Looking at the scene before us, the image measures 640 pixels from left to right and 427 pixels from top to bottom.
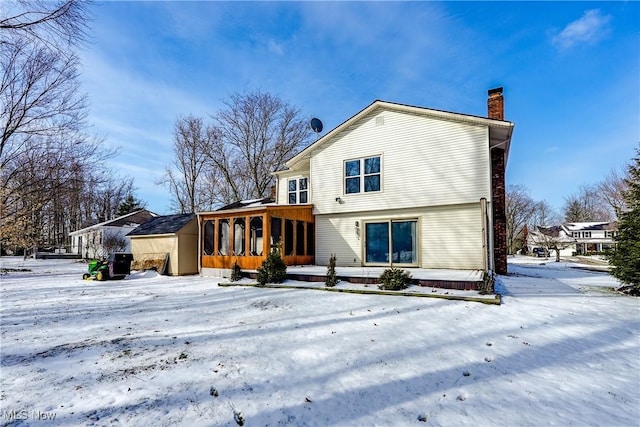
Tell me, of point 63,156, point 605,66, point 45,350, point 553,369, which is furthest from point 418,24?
point 63,156

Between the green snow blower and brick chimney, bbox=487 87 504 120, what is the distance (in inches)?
669

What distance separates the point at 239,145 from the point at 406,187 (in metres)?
22.0

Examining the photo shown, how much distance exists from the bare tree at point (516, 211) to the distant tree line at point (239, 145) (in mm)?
31324

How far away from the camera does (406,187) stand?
1222 cm

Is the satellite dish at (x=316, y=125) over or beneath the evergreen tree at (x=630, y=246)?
over

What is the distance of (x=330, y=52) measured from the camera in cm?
1636

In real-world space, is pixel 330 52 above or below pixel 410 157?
above

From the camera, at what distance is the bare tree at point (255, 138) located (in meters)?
30.1

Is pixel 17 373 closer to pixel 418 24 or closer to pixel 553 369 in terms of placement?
pixel 553 369

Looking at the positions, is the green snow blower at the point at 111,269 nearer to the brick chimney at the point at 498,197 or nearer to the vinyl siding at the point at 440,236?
the vinyl siding at the point at 440,236

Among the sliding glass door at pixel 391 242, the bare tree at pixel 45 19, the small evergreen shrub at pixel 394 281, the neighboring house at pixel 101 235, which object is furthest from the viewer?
the neighboring house at pixel 101 235

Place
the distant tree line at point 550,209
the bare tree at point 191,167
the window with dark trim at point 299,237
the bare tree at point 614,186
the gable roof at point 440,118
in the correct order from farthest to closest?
the distant tree line at point 550,209
the bare tree at point 191,167
the bare tree at point 614,186
the window with dark trim at point 299,237
the gable roof at point 440,118

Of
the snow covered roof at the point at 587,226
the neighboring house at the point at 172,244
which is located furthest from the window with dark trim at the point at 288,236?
the snow covered roof at the point at 587,226

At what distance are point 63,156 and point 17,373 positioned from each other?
698 inches
